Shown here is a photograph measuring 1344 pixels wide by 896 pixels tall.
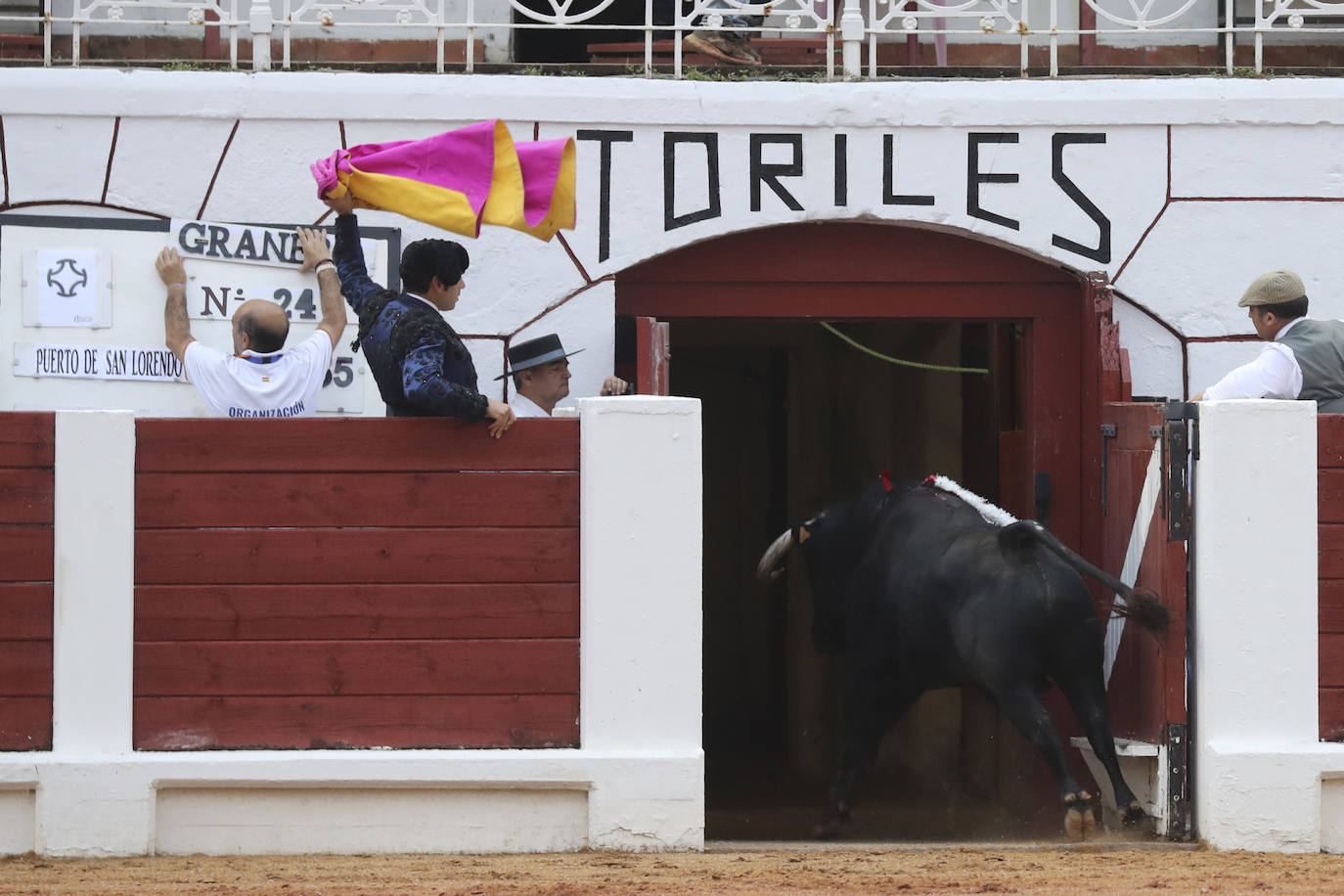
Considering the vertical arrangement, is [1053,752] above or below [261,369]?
below

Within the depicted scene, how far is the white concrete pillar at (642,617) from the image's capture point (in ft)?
17.9

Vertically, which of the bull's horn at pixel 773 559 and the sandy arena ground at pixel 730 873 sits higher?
the bull's horn at pixel 773 559

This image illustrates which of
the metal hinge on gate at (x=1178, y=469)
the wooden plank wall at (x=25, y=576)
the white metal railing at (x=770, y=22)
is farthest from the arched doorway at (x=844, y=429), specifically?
the wooden plank wall at (x=25, y=576)

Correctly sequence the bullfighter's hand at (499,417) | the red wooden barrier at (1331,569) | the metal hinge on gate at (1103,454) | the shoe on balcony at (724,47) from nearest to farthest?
the bullfighter's hand at (499,417) → the red wooden barrier at (1331,569) → the metal hinge on gate at (1103,454) → the shoe on balcony at (724,47)

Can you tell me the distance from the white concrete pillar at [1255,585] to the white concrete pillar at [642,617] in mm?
1584

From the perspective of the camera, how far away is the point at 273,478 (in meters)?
5.59

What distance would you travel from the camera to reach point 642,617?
5.53 meters

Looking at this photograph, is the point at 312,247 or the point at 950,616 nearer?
the point at 950,616

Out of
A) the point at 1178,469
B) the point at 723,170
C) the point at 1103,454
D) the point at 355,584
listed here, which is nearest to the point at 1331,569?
the point at 1178,469

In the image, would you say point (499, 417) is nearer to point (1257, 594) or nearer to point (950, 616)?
point (950, 616)

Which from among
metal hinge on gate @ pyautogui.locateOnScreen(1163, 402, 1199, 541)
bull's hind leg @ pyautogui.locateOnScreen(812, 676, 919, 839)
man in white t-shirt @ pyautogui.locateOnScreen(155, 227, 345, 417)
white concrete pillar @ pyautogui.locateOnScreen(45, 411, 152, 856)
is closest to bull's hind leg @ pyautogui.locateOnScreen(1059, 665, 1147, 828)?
metal hinge on gate @ pyautogui.locateOnScreen(1163, 402, 1199, 541)

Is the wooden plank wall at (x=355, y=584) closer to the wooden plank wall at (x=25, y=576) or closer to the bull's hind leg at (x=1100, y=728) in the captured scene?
the wooden plank wall at (x=25, y=576)

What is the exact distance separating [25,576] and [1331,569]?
4036 mm

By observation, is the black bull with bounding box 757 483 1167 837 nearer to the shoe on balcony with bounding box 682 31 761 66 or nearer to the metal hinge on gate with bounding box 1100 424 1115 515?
the metal hinge on gate with bounding box 1100 424 1115 515
